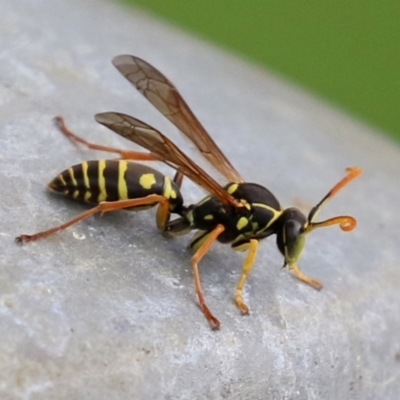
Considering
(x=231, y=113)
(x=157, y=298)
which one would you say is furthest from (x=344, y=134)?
(x=157, y=298)

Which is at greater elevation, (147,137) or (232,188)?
(147,137)

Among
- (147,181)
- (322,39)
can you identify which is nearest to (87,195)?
(147,181)

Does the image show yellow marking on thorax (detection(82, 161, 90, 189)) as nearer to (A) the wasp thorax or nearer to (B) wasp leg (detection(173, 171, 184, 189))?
(B) wasp leg (detection(173, 171, 184, 189))

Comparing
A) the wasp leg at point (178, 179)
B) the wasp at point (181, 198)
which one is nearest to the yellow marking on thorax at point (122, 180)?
the wasp at point (181, 198)

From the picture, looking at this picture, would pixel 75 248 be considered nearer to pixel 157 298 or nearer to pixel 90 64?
pixel 157 298

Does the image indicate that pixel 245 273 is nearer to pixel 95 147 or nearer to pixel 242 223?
pixel 242 223

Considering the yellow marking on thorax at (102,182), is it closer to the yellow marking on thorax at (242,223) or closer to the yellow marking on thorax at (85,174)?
the yellow marking on thorax at (85,174)
